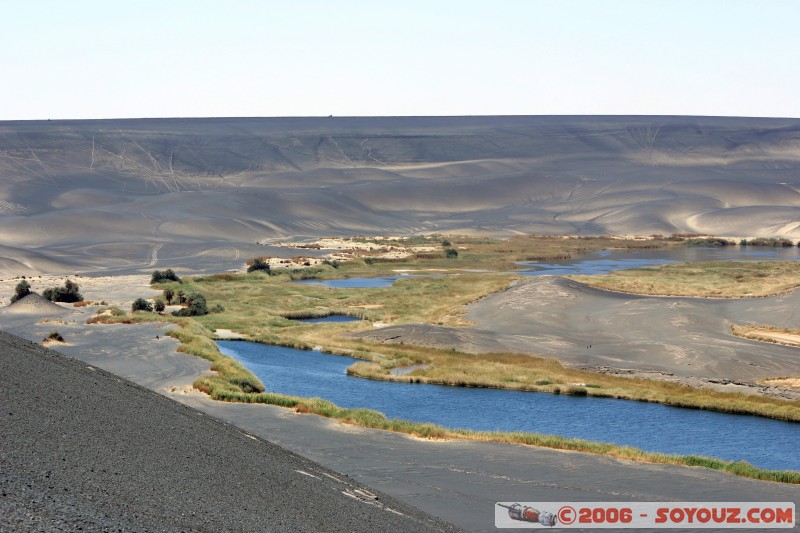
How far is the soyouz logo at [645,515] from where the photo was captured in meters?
22.4

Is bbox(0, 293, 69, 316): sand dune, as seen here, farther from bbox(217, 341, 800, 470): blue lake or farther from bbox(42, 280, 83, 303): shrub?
bbox(217, 341, 800, 470): blue lake

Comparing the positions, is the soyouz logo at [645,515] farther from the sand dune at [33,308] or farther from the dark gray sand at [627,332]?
the sand dune at [33,308]

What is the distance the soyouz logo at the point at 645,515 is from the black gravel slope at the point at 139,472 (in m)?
2.70

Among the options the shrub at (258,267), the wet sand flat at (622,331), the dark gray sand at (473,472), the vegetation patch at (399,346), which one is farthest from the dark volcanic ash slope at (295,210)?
the dark gray sand at (473,472)

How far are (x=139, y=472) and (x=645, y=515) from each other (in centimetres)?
1136

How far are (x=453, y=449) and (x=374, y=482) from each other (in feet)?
14.5

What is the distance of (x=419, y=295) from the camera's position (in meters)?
71.0

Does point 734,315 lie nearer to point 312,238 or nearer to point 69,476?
point 69,476

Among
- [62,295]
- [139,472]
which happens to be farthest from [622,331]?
[139,472]

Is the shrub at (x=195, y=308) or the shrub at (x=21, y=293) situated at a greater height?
the shrub at (x=21, y=293)

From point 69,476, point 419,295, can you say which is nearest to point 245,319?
point 419,295

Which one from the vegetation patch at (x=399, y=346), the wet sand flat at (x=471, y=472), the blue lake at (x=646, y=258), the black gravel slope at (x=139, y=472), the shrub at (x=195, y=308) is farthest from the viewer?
the blue lake at (x=646, y=258)

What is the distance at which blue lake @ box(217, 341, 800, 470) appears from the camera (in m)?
32.4

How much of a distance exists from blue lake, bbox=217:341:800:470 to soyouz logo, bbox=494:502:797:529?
22.5 feet
